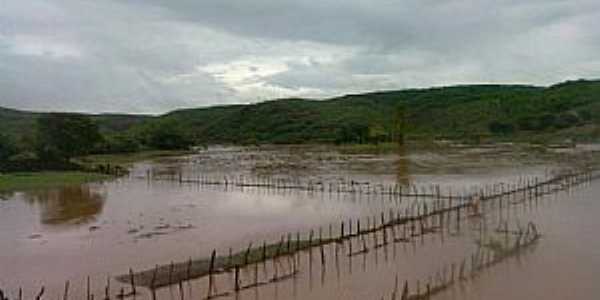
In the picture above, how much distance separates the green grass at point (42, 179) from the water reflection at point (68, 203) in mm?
1996

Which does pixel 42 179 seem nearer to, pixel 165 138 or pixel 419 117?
pixel 165 138

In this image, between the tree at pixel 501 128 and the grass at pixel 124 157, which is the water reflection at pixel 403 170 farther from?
the tree at pixel 501 128

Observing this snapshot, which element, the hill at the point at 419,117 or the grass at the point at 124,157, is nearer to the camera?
the grass at the point at 124,157

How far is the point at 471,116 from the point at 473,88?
161ft

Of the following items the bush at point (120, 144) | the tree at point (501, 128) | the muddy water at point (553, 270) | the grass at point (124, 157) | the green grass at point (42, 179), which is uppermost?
the tree at point (501, 128)

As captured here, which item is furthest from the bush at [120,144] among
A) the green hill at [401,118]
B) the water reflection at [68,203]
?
the water reflection at [68,203]

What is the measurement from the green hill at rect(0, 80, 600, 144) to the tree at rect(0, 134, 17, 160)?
30404 mm

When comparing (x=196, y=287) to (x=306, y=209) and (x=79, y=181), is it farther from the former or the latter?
(x=79, y=181)

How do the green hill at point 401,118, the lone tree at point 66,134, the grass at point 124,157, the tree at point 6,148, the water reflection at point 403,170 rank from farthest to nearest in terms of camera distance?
the green hill at point 401,118 < the lone tree at point 66,134 < the grass at point 124,157 < the tree at point 6,148 < the water reflection at point 403,170

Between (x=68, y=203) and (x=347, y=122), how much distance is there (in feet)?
296

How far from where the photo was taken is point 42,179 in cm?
4894

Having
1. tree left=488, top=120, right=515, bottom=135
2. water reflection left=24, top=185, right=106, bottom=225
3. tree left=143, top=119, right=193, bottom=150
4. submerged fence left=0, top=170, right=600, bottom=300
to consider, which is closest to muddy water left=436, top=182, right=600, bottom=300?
submerged fence left=0, top=170, right=600, bottom=300

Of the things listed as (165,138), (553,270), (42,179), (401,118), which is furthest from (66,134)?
(553,270)

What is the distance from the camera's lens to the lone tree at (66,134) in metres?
71.6
